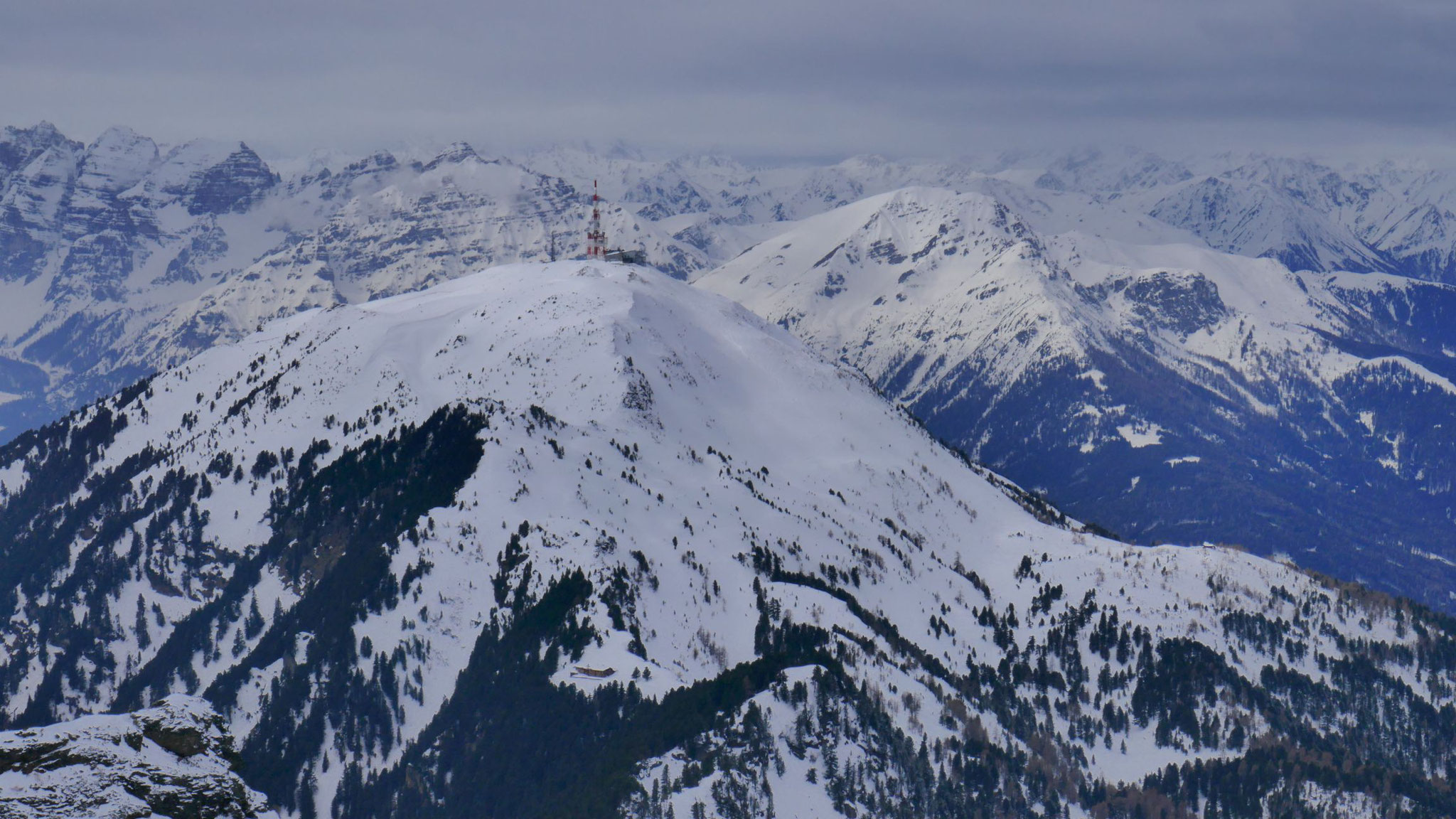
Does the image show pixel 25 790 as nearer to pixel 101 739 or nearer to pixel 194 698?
pixel 101 739

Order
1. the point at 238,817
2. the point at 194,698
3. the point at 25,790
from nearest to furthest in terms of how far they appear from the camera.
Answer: the point at 25,790 → the point at 238,817 → the point at 194,698

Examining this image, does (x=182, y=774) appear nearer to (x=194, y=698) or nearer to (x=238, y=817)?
(x=238, y=817)

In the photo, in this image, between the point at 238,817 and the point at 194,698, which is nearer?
the point at 238,817

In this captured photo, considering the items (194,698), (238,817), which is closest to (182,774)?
(238,817)

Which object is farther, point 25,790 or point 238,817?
point 238,817

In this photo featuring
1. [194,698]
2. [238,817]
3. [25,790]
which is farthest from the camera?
[194,698]

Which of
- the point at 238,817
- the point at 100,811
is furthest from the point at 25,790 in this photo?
the point at 238,817
